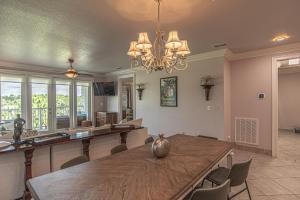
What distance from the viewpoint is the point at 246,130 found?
4.31 meters

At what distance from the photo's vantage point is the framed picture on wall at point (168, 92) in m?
5.01

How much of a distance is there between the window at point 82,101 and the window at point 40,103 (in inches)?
44.8

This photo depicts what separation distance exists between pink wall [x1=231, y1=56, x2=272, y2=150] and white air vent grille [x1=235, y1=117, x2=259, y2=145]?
0.09m

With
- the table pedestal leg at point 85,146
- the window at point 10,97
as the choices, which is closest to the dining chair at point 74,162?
the table pedestal leg at point 85,146

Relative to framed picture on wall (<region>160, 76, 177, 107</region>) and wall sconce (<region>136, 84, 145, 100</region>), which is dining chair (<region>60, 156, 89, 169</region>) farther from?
wall sconce (<region>136, 84, 145, 100</region>)

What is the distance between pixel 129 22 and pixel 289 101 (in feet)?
24.5

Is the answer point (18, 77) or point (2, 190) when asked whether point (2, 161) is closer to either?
point (2, 190)

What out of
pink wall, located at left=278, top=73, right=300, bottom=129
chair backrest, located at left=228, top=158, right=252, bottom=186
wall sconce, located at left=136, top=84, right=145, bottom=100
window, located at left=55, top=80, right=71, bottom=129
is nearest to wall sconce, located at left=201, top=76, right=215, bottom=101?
wall sconce, located at left=136, top=84, right=145, bottom=100

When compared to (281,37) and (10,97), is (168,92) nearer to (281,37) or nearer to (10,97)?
(281,37)

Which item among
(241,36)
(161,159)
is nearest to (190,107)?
(241,36)

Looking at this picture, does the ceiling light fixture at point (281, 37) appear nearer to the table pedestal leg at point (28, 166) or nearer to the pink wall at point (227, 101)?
the pink wall at point (227, 101)

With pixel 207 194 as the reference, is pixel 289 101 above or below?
above

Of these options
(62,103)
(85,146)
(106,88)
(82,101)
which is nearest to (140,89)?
(106,88)

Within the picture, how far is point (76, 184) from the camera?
4.17 feet
